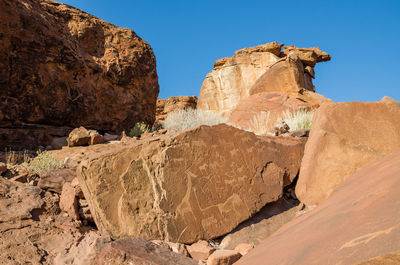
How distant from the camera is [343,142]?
9.45 feet

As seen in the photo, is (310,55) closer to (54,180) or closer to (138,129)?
(138,129)

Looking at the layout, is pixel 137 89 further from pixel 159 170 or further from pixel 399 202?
pixel 399 202

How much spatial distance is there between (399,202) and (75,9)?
24.3ft

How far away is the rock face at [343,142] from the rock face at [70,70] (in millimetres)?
4509

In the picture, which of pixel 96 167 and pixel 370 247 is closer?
pixel 370 247

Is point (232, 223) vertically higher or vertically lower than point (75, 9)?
lower

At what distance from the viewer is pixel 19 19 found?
5.05m

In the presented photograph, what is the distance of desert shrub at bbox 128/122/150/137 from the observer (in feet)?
22.4

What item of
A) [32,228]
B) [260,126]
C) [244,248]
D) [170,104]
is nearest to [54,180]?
[32,228]

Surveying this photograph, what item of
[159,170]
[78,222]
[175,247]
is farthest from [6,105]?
[175,247]

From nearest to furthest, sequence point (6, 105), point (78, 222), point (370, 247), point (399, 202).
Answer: point (370, 247) → point (399, 202) → point (78, 222) → point (6, 105)

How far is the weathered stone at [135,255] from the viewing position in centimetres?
178

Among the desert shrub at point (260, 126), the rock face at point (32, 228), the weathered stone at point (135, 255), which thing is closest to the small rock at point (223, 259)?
the weathered stone at point (135, 255)

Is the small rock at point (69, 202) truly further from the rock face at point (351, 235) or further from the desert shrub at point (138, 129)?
the desert shrub at point (138, 129)
